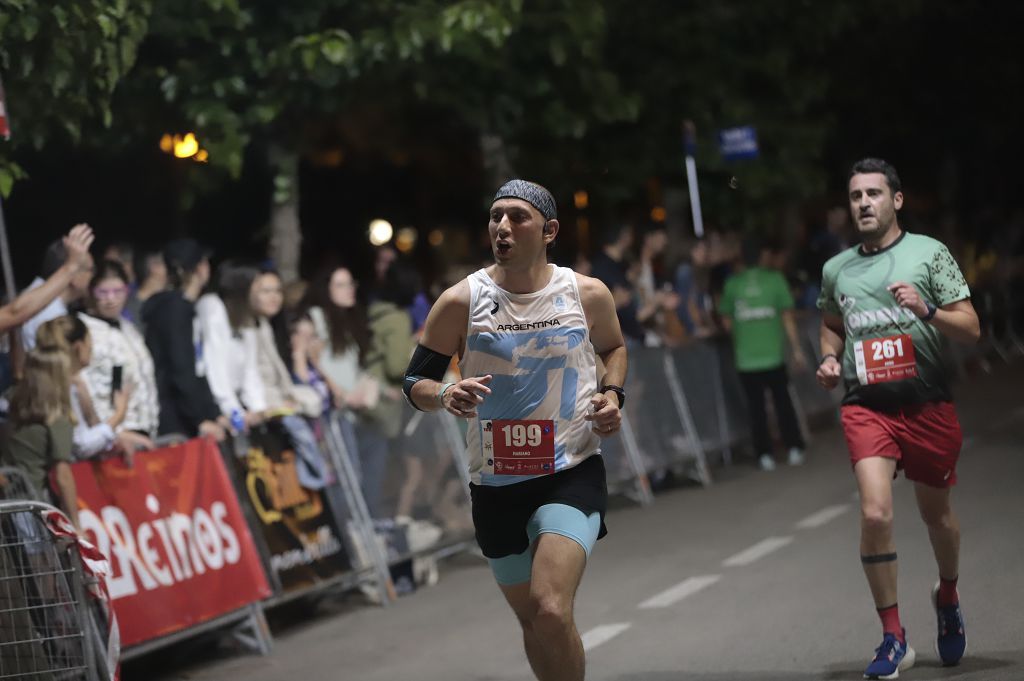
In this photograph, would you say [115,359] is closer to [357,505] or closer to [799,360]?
[357,505]

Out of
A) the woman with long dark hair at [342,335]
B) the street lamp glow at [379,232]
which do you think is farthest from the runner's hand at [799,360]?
the street lamp glow at [379,232]

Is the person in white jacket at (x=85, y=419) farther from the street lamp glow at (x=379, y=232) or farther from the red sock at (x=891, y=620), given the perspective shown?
the street lamp glow at (x=379, y=232)

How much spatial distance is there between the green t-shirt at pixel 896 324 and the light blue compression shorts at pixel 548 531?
177cm

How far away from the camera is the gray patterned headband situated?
6277mm

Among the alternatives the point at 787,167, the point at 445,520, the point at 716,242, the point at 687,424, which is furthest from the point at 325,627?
the point at 787,167

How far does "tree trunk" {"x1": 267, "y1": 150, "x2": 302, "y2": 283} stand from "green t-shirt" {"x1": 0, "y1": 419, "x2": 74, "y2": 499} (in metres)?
6.81

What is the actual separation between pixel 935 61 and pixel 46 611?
28.9m

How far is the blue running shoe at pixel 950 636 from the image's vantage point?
739cm

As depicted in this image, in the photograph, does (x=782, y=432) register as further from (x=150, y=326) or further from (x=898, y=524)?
(x=150, y=326)

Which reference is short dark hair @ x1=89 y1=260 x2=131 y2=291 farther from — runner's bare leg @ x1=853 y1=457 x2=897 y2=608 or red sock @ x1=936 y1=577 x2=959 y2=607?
red sock @ x1=936 y1=577 x2=959 y2=607

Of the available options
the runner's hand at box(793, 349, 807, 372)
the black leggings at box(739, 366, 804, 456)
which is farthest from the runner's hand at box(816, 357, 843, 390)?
the runner's hand at box(793, 349, 807, 372)

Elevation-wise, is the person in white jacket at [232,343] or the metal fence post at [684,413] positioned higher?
the person in white jacket at [232,343]

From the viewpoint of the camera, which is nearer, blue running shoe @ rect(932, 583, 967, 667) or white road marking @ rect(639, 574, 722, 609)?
blue running shoe @ rect(932, 583, 967, 667)

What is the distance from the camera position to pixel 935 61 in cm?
3369
